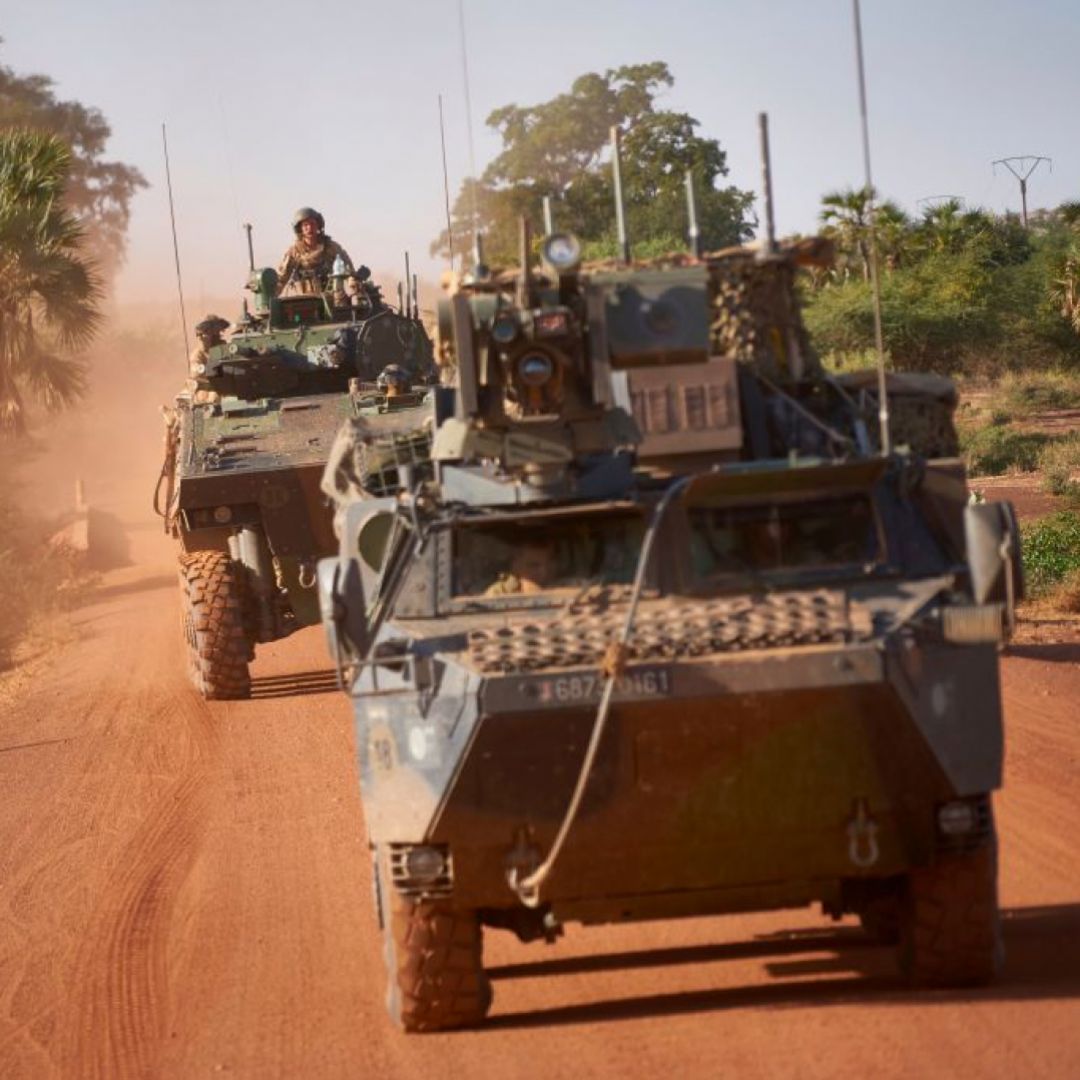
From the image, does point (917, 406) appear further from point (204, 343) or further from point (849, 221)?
point (849, 221)

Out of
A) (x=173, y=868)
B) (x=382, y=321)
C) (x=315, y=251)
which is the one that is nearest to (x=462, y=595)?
(x=173, y=868)

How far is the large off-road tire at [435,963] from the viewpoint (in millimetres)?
7758

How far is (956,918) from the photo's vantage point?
7.68 meters

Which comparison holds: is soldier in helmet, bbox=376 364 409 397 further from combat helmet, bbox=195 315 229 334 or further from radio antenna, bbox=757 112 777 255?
radio antenna, bbox=757 112 777 255

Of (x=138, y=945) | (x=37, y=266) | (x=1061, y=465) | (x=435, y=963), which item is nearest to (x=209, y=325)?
(x=138, y=945)

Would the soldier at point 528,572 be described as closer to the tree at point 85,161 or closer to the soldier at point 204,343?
the soldier at point 204,343

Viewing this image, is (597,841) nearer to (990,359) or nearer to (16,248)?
(16,248)

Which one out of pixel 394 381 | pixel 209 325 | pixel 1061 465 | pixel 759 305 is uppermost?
pixel 209 325

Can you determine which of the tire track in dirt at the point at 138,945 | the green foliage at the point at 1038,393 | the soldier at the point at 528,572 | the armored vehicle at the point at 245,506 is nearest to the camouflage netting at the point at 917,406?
the soldier at the point at 528,572

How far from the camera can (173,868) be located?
11.9m

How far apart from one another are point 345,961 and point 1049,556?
44.0 feet

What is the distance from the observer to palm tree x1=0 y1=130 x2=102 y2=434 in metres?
31.1

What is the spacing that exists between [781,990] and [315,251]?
50.7 feet

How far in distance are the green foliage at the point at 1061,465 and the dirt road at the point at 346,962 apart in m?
15.8
